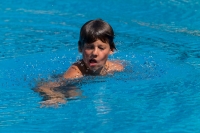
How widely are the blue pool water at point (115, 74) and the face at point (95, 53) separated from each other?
163 millimetres

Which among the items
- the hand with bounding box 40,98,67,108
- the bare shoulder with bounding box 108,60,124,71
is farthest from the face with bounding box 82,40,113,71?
the hand with bounding box 40,98,67,108

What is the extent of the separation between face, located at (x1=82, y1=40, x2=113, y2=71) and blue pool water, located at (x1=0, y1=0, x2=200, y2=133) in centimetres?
16

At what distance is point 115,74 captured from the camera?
196 inches

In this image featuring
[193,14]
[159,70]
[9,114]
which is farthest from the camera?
[193,14]

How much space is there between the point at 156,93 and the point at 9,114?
1.32 metres

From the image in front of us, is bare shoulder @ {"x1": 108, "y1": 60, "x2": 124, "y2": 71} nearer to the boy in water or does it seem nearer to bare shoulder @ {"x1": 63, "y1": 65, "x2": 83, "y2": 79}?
the boy in water

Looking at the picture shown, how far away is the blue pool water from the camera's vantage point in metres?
3.81

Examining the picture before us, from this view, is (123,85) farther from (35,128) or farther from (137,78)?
(35,128)

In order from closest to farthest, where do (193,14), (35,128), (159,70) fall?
1. (35,128)
2. (159,70)
3. (193,14)

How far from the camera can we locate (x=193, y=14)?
7910mm

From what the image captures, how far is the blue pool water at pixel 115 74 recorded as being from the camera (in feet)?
12.5

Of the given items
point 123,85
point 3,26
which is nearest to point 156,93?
point 123,85

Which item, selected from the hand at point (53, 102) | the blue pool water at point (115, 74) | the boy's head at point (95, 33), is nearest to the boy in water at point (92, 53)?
the boy's head at point (95, 33)

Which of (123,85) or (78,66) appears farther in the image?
(78,66)
